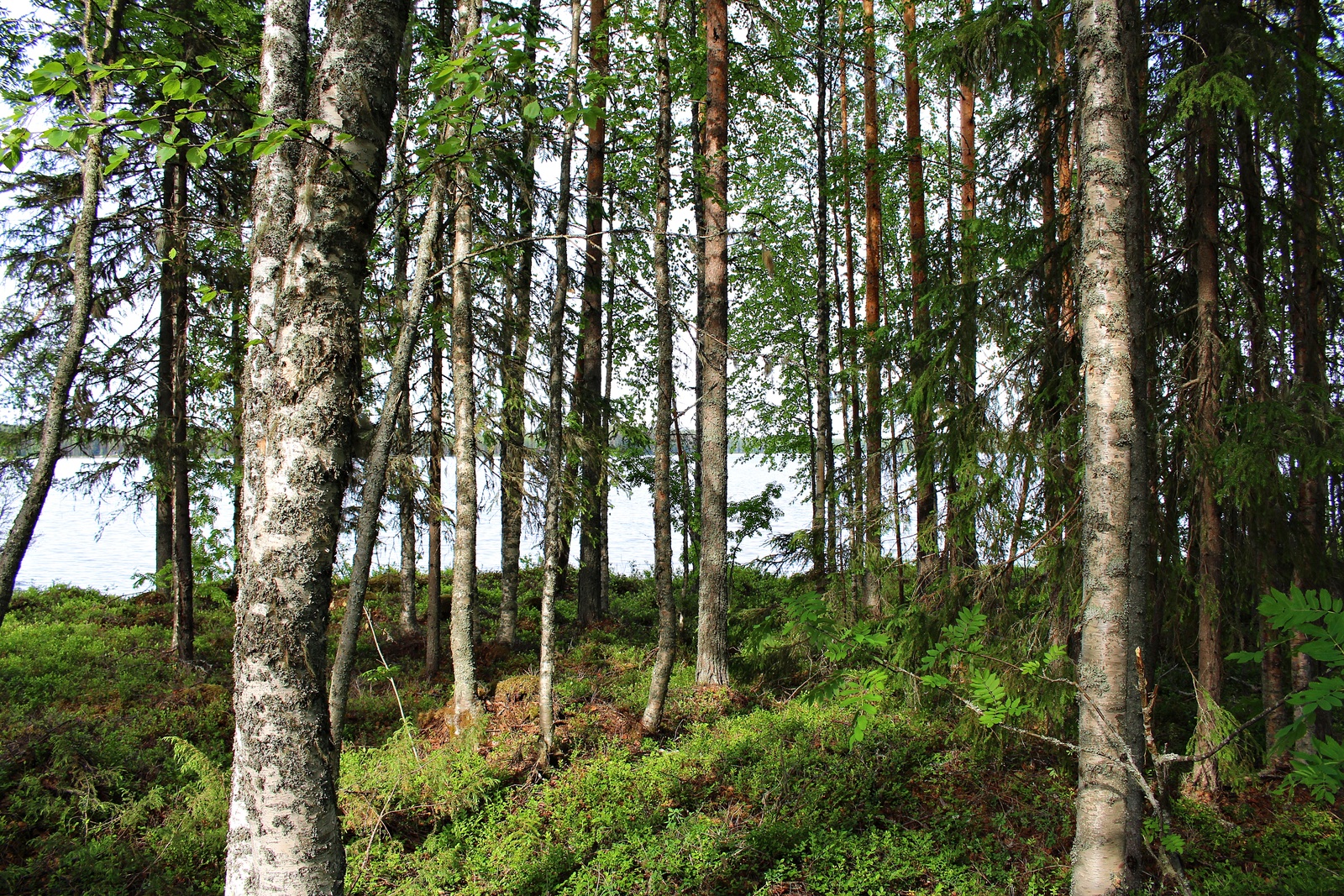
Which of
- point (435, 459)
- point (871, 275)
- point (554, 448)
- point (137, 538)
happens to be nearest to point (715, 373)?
point (554, 448)

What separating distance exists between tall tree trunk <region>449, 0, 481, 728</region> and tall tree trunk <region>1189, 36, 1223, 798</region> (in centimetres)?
685

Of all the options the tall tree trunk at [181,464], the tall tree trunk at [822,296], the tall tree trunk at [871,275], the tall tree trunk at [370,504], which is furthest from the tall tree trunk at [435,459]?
the tall tree trunk at [822,296]

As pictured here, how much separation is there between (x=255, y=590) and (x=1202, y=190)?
7.07 metres

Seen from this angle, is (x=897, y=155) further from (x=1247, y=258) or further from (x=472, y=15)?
(x=472, y=15)

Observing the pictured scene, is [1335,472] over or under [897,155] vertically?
under

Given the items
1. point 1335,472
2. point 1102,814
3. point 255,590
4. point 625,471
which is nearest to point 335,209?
point 255,590

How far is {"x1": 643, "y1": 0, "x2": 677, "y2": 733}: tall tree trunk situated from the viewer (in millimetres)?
→ 7191

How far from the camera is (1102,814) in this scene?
3.24 metres

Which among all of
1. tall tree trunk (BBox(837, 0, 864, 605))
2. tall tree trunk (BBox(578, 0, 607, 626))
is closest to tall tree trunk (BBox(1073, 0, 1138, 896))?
tall tree trunk (BBox(837, 0, 864, 605))

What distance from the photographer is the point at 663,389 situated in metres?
7.38

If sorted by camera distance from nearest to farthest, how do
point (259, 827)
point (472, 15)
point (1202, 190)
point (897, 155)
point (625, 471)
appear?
point (259, 827) → point (1202, 190) → point (472, 15) → point (897, 155) → point (625, 471)

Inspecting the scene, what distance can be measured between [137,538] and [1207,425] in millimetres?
42528

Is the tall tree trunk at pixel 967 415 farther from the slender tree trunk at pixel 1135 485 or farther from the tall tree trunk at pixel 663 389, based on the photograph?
the tall tree trunk at pixel 663 389

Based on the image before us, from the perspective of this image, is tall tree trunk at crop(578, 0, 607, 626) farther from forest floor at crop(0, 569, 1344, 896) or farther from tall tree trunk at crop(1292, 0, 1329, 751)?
tall tree trunk at crop(1292, 0, 1329, 751)
